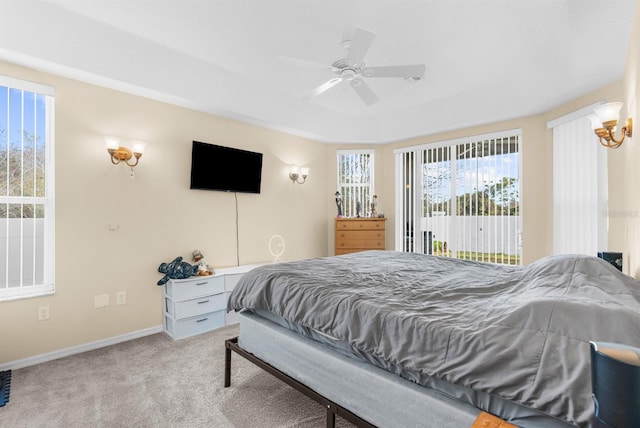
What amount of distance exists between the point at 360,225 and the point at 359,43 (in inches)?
132

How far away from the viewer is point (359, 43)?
2260 mm

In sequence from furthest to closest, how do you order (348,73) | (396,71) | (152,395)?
1. (348,73)
2. (396,71)
3. (152,395)

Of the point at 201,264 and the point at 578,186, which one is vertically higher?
the point at 578,186

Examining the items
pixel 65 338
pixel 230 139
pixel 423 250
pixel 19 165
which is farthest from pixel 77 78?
pixel 423 250

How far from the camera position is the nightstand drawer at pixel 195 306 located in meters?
→ 3.26

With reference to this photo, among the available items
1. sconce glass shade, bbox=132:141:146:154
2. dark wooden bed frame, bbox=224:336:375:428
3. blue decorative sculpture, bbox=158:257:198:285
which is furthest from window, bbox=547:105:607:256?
sconce glass shade, bbox=132:141:146:154

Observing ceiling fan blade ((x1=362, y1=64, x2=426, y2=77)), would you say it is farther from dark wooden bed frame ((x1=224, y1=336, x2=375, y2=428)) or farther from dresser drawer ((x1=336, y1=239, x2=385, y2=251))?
dresser drawer ((x1=336, y1=239, x2=385, y2=251))

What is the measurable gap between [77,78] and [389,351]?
3645mm

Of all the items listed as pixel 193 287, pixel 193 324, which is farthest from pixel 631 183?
pixel 193 324

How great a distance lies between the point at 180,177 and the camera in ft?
12.3

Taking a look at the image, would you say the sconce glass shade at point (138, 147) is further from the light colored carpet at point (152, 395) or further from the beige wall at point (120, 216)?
the light colored carpet at point (152, 395)

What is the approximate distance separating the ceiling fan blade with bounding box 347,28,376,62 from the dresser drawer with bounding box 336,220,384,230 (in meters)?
3.08

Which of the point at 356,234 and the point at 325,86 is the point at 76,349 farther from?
the point at 356,234

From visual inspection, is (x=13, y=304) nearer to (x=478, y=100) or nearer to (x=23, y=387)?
(x=23, y=387)
